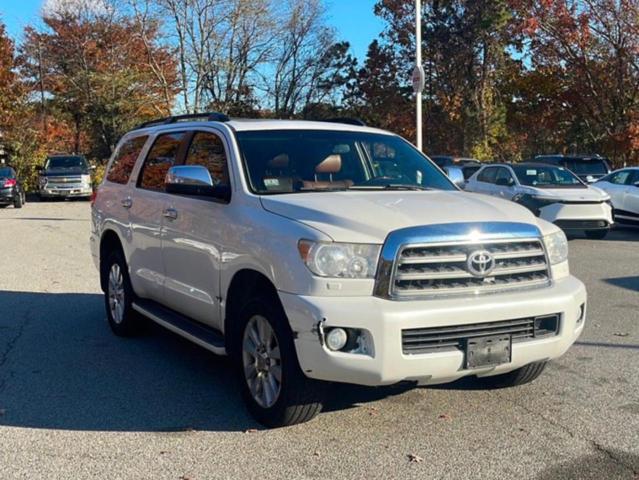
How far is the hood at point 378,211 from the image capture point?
429 cm

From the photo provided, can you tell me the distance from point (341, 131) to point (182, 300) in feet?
5.99

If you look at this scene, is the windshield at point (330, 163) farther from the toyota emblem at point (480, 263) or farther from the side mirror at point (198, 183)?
the toyota emblem at point (480, 263)

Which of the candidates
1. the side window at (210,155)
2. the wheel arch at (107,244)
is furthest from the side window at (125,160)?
the side window at (210,155)

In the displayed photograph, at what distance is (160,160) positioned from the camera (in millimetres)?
6605

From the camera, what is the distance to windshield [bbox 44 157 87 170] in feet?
98.0

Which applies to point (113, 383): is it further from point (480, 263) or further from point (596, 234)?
point (596, 234)

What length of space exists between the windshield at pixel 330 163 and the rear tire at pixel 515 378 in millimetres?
1463

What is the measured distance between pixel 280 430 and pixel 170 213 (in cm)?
213

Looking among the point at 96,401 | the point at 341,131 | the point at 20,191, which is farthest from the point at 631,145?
the point at 96,401

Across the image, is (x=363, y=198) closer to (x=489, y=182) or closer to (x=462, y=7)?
(x=489, y=182)

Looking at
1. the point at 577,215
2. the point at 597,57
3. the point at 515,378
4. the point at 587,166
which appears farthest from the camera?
the point at 597,57

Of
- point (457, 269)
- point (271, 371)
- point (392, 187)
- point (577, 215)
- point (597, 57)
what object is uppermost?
point (597, 57)

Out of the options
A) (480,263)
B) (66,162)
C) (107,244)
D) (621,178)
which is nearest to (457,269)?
(480,263)

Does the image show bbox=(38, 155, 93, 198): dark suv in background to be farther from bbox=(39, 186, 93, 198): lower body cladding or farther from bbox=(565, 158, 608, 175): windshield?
bbox=(565, 158, 608, 175): windshield
